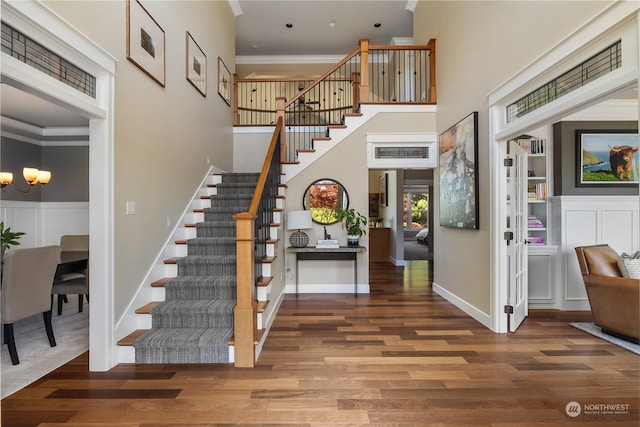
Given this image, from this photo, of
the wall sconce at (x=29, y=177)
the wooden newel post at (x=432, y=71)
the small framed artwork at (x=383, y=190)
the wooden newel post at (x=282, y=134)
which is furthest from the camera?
the small framed artwork at (x=383, y=190)

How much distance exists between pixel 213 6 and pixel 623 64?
18.3ft

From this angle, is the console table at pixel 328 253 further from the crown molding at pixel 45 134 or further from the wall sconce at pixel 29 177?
the crown molding at pixel 45 134

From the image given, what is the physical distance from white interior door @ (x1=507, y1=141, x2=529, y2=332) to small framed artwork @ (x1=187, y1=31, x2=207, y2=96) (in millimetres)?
4207

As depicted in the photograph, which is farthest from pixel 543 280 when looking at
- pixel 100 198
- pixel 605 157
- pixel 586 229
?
pixel 100 198

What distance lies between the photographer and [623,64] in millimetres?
1927

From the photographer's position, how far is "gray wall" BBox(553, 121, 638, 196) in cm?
416

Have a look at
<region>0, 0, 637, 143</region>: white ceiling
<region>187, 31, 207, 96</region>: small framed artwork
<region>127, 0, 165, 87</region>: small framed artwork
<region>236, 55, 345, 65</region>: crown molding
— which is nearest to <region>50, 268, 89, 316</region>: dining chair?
<region>127, 0, 165, 87</region>: small framed artwork

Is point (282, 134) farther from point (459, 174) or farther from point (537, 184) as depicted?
point (537, 184)

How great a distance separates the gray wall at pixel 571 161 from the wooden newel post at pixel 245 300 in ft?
13.4

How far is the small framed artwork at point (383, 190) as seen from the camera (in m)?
9.12

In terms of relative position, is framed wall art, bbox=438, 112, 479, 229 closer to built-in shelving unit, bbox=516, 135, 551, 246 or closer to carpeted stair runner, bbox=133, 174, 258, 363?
built-in shelving unit, bbox=516, 135, 551, 246

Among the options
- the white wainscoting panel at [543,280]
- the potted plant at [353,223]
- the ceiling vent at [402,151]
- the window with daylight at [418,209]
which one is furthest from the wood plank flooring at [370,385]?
the window with daylight at [418,209]

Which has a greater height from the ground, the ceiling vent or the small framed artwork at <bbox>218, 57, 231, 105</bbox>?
the small framed artwork at <bbox>218, 57, 231, 105</bbox>

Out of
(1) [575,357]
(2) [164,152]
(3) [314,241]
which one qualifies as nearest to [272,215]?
(3) [314,241]
